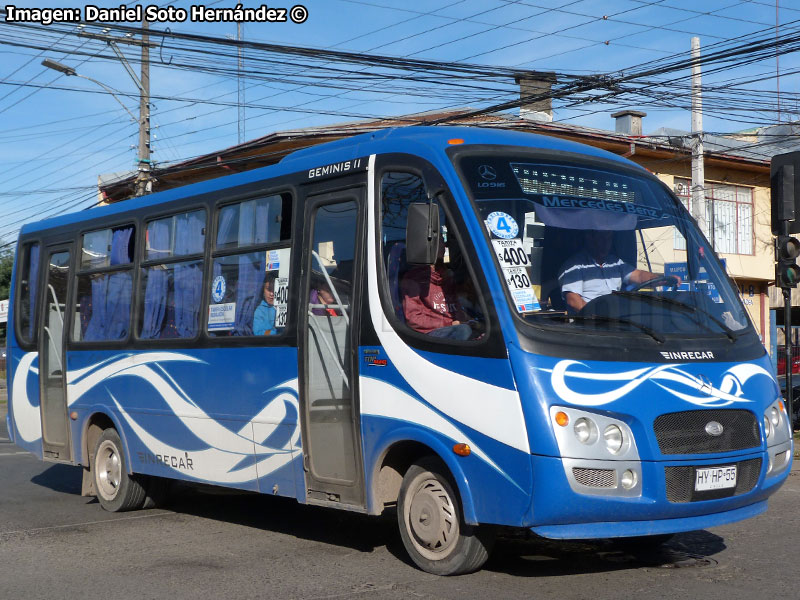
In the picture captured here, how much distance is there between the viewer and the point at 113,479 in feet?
34.3

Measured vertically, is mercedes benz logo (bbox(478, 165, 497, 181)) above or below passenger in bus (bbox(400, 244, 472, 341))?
above

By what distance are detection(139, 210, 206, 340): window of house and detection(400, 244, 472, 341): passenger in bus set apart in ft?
9.05

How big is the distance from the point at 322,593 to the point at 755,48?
10.2m

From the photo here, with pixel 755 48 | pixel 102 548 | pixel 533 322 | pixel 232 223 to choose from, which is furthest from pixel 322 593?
pixel 755 48

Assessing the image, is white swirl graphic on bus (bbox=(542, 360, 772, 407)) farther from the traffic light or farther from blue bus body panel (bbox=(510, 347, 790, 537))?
the traffic light

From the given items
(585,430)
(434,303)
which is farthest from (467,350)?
(585,430)

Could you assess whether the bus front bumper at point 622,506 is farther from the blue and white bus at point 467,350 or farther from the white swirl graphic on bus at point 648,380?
the white swirl graphic on bus at point 648,380

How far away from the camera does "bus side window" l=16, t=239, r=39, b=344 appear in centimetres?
1179

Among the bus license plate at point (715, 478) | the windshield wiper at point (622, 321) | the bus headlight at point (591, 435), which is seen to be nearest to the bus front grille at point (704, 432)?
the bus license plate at point (715, 478)

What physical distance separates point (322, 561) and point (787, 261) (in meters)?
8.58

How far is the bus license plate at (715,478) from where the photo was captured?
6.21 meters

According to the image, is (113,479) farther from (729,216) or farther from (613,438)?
(729,216)

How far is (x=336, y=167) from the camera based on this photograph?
25.2 feet

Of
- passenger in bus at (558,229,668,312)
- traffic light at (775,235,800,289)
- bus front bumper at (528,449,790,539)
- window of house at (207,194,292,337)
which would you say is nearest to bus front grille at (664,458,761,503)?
bus front bumper at (528,449,790,539)
